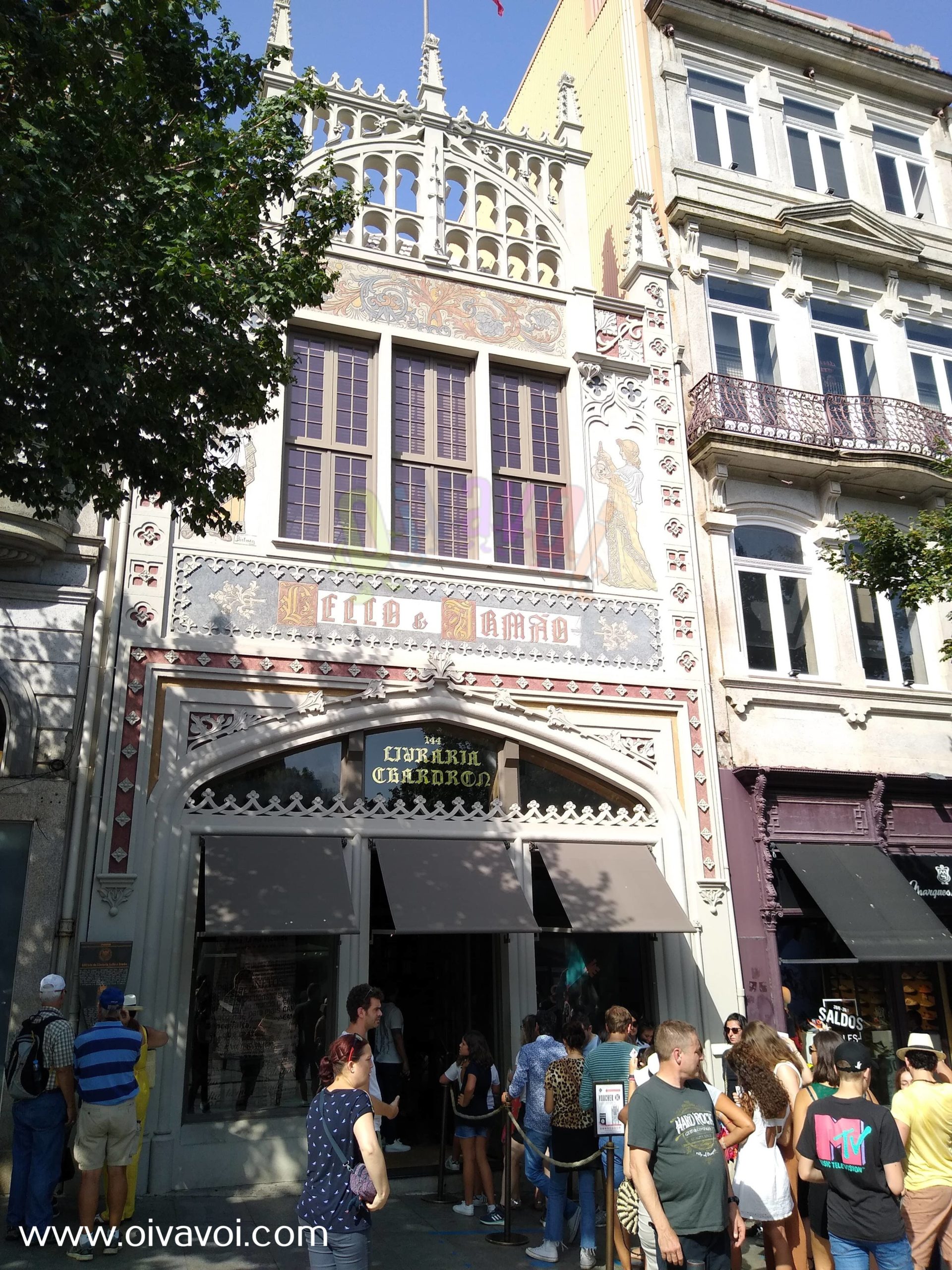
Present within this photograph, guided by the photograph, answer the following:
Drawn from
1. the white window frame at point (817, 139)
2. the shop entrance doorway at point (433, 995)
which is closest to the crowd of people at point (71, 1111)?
the shop entrance doorway at point (433, 995)

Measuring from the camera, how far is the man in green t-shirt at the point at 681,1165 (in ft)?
16.6

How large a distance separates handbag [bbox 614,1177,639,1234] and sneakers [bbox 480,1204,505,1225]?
2.51m

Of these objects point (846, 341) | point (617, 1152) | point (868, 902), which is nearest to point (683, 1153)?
point (617, 1152)

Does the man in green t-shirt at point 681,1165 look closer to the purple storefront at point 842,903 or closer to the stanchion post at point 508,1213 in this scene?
the stanchion post at point 508,1213

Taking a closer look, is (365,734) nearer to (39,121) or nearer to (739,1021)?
(739,1021)

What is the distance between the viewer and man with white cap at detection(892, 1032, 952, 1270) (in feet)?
21.3

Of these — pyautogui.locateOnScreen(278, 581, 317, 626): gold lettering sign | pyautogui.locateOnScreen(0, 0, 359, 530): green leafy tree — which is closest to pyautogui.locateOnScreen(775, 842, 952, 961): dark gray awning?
pyautogui.locateOnScreen(278, 581, 317, 626): gold lettering sign

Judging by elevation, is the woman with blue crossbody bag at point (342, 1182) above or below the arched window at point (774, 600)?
below

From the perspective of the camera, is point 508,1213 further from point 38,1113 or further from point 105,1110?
point 38,1113

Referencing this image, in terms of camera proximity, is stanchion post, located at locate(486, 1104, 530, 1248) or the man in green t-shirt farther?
stanchion post, located at locate(486, 1104, 530, 1248)

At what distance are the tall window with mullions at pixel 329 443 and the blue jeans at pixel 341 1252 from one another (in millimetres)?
8949

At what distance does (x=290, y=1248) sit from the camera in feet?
26.6

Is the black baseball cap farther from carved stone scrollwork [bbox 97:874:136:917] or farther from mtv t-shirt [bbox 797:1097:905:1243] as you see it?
carved stone scrollwork [bbox 97:874:136:917]

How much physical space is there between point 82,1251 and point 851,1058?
6053mm
